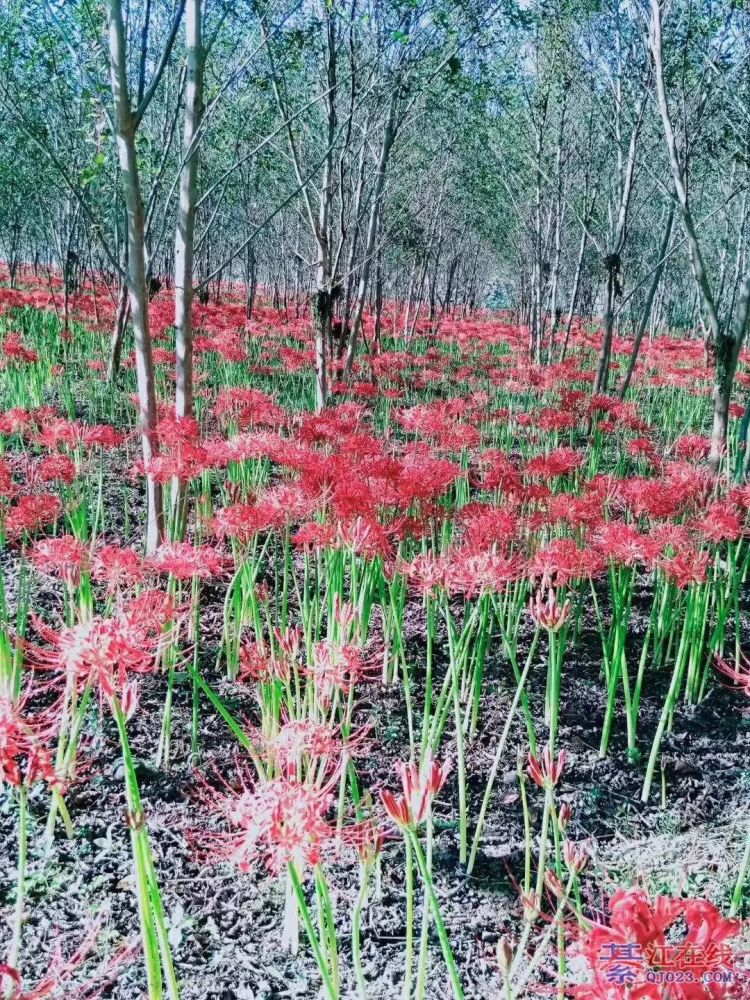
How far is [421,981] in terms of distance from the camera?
1.54 m

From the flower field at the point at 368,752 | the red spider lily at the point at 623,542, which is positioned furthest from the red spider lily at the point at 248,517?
the red spider lily at the point at 623,542

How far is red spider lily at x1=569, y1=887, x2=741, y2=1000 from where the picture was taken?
3.25 feet

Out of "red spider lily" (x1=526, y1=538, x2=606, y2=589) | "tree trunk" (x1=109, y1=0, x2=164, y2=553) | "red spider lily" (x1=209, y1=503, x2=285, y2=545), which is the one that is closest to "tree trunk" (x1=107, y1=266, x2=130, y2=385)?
"tree trunk" (x1=109, y1=0, x2=164, y2=553)

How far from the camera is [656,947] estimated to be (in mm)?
998

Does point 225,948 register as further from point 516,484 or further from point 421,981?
point 516,484

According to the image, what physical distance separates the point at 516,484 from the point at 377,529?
134 centimetres

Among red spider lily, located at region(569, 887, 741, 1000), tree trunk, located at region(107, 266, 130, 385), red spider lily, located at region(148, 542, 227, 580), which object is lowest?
red spider lily, located at region(148, 542, 227, 580)

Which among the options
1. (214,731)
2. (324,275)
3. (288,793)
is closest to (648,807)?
(214,731)

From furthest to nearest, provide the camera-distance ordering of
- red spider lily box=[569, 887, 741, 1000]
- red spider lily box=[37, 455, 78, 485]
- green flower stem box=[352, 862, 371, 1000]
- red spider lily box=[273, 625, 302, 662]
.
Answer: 1. red spider lily box=[37, 455, 78, 485]
2. red spider lily box=[273, 625, 302, 662]
3. green flower stem box=[352, 862, 371, 1000]
4. red spider lily box=[569, 887, 741, 1000]

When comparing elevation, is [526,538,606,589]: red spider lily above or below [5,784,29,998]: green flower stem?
above

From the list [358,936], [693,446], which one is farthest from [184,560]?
[693,446]

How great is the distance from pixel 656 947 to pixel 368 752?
2346 millimetres

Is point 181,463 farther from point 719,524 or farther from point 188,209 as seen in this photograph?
point 719,524

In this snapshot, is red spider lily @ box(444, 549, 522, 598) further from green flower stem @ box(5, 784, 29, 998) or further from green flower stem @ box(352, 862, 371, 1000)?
green flower stem @ box(5, 784, 29, 998)
